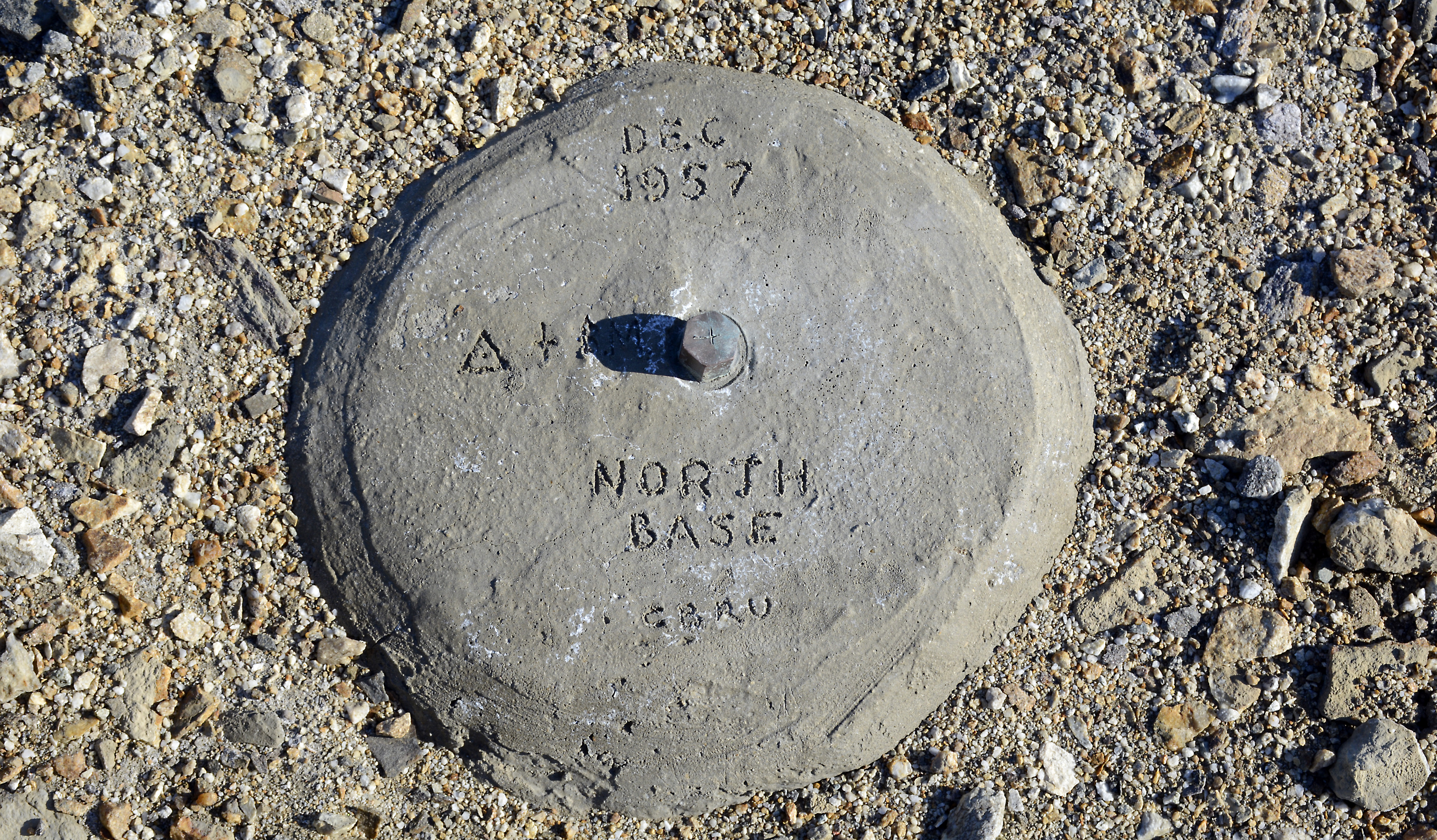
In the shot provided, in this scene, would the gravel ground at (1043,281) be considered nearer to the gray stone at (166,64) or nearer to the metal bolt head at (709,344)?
the gray stone at (166,64)

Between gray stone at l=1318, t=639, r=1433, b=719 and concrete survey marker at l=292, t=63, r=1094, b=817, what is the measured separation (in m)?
1.00

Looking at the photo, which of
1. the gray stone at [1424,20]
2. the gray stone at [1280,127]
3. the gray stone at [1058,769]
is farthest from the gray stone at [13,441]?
the gray stone at [1424,20]

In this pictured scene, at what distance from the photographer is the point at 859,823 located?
10.3 ft

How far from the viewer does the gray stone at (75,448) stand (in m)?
3.06

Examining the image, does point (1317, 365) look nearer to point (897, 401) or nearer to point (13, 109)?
point (897, 401)

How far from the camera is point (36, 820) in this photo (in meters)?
2.89

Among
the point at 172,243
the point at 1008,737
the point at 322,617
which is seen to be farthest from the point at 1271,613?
the point at 172,243

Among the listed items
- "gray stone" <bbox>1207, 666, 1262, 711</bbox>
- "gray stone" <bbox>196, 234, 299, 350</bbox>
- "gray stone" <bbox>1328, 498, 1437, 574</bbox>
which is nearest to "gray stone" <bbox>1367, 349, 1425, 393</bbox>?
"gray stone" <bbox>1328, 498, 1437, 574</bbox>

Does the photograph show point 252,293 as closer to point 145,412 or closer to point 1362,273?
point 145,412

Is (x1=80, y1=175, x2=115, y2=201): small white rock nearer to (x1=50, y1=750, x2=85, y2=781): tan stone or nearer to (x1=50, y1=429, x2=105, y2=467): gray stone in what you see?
(x1=50, y1=429, x2=105, y2=467): gray stone

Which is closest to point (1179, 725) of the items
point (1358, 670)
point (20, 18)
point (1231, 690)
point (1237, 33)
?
point (1231, 690)

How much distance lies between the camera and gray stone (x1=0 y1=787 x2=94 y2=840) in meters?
2.88

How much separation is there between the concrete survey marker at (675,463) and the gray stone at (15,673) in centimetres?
83

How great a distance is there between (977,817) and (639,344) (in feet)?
5.68
